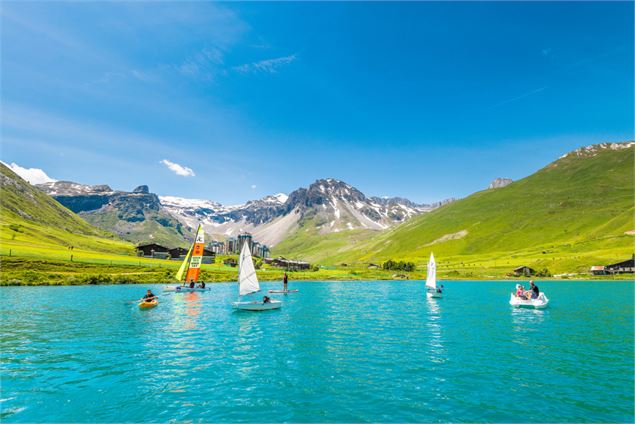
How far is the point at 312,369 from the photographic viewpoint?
28031 millimetres

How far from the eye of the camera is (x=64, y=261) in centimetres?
13488

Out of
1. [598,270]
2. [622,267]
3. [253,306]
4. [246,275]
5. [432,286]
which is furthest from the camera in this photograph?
[598,270]

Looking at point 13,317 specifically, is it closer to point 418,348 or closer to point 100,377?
point 100,377

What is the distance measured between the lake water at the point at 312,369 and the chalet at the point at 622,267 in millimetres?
175934

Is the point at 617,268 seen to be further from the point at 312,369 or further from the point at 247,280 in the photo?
the point at 312,369

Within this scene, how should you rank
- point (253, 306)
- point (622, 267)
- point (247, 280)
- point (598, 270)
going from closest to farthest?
point (253, 306)
point (247, 280)
point (622, 267)
point (598, 270)

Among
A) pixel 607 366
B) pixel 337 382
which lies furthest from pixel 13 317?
pixel 607 366

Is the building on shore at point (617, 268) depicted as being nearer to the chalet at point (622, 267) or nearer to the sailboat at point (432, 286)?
the chalet at point (622, 267)

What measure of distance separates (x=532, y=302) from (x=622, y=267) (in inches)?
6813

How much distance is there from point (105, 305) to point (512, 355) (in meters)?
65.5

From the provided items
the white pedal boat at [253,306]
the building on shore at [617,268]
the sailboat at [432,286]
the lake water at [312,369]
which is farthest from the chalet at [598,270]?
the white pedal boat at [253,306]

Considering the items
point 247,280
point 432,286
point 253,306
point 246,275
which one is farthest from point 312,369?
point 432,286

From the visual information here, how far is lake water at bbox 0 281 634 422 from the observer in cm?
2019

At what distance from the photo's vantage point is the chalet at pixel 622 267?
187 m
